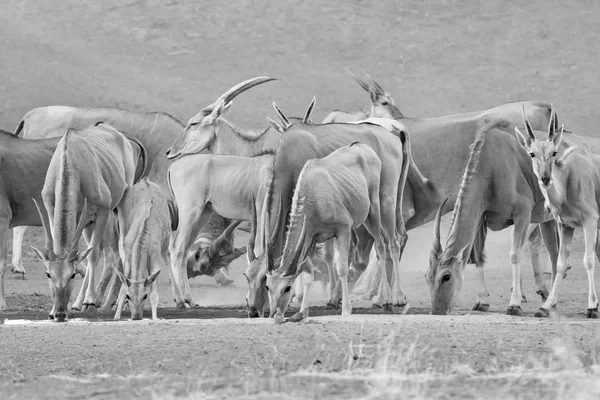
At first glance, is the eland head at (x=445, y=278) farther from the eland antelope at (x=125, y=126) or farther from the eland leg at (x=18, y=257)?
the eland leg at (x=18, y=257)

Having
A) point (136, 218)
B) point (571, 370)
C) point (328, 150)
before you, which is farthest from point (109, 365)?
point (328, 150)

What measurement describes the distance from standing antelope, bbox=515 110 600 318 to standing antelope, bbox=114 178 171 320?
3400mm

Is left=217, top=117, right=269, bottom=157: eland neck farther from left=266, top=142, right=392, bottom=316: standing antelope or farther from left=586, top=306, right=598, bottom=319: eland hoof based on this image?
left=586, top=306, right=598, bottom=319: eland hoof

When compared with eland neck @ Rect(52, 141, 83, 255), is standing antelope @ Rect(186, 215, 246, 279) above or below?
below

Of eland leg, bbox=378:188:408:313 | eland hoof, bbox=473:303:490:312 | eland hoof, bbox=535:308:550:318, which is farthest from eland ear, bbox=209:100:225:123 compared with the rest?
eland hoof, bbox=535:308:550:318

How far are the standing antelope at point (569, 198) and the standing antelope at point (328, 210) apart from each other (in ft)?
4.94

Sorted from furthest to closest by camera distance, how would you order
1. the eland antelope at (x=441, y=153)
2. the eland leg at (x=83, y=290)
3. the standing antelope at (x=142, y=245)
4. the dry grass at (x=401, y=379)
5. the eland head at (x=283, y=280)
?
the eland antelope at (x=441, y=153), the eland leg at (x=83, y=290), the standing antelope at (x=142, y=245), the eland head at (x=283, y=280), the dry grass at (x=401, y=379)

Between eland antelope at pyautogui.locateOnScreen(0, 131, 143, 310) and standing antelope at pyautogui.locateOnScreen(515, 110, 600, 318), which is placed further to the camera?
eland antelope at pyautogui.locateOnScreen(0, 131, 143, 310)

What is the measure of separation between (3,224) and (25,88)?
1112 cm

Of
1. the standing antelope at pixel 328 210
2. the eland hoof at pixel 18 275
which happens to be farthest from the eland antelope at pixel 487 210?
the eland hoof at pixel 18 275

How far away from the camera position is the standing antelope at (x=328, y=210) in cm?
1130

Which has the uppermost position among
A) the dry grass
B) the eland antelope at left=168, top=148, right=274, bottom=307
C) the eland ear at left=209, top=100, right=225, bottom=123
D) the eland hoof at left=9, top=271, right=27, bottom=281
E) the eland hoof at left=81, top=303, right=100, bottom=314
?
the eland ear at left=209, top=100, right=225, bottom=123

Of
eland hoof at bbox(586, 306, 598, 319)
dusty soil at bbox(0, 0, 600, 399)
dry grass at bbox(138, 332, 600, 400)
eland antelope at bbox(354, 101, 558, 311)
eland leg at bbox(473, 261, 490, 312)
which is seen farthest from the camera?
eland antelope at bbox(354, 101, 558, 311)

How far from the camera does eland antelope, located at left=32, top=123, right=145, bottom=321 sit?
1224cm
